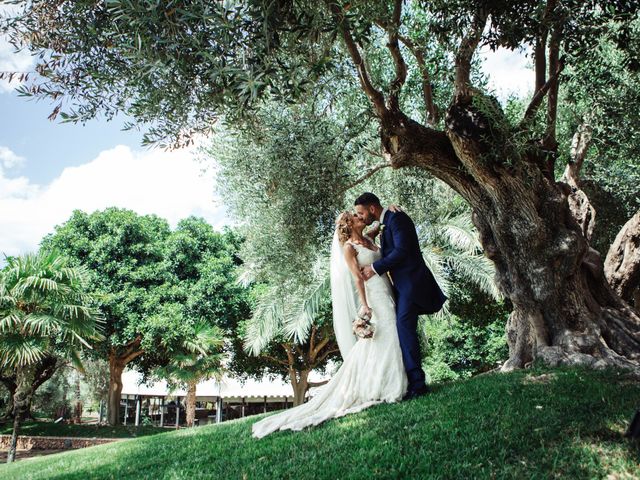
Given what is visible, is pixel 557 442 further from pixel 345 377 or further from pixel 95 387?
pixel 95 387

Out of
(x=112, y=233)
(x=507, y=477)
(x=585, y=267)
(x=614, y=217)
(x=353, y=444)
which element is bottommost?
(x=507, y=477)

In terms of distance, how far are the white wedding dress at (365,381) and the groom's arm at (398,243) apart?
383mm

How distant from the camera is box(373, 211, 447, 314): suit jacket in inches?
283

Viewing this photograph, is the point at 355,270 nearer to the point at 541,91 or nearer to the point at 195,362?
the point at 541,91

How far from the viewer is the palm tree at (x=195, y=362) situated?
2298 centimetres

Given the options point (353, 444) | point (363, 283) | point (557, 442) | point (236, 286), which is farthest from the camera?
point (236, 286)

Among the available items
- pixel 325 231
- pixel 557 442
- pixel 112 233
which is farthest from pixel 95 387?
pixel 557 442

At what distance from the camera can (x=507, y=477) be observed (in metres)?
3.97

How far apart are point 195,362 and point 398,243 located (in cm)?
1854

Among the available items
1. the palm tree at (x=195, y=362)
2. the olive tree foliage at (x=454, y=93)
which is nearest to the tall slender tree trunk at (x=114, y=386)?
the palm tree at (x=195, y=362)

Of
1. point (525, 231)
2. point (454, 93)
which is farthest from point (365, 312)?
point (454, 93)

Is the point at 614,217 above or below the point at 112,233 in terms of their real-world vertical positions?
below

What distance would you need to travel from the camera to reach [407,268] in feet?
23.9

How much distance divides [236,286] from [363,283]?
20.5 meters
